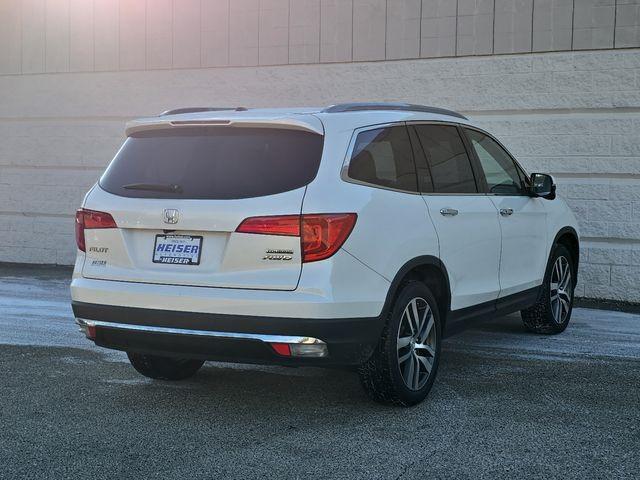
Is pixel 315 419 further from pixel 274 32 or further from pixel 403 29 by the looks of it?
pixel 274 32

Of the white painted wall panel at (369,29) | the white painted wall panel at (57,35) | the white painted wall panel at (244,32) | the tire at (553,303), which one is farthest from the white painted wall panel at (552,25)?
the white painted wall panel at (57,35)

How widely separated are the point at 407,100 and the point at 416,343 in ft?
19.5

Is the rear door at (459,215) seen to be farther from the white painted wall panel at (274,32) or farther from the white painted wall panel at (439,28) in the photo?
the white painted wall panel at (274,32)

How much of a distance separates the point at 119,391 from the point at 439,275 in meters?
2.16

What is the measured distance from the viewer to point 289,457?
167 inches

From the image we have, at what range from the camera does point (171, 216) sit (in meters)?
4.71

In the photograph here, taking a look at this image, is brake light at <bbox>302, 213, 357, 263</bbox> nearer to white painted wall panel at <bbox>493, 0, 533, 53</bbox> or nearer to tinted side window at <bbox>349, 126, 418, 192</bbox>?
tinted side window at <bbox>349, 126, 418, 192</bbox>

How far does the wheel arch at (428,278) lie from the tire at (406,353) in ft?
0.30

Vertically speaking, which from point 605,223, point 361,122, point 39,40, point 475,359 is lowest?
point 475,359

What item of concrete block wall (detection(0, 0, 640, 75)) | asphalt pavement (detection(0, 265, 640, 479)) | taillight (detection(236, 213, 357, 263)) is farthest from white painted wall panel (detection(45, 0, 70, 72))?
taillight (detection(236, 213, 357, 263))

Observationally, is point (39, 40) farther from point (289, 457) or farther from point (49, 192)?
point (289, 457)

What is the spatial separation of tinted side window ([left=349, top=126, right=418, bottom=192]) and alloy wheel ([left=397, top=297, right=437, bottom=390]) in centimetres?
73

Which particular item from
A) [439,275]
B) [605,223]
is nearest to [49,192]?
[605,223]

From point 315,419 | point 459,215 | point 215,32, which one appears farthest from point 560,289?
point 215,32
